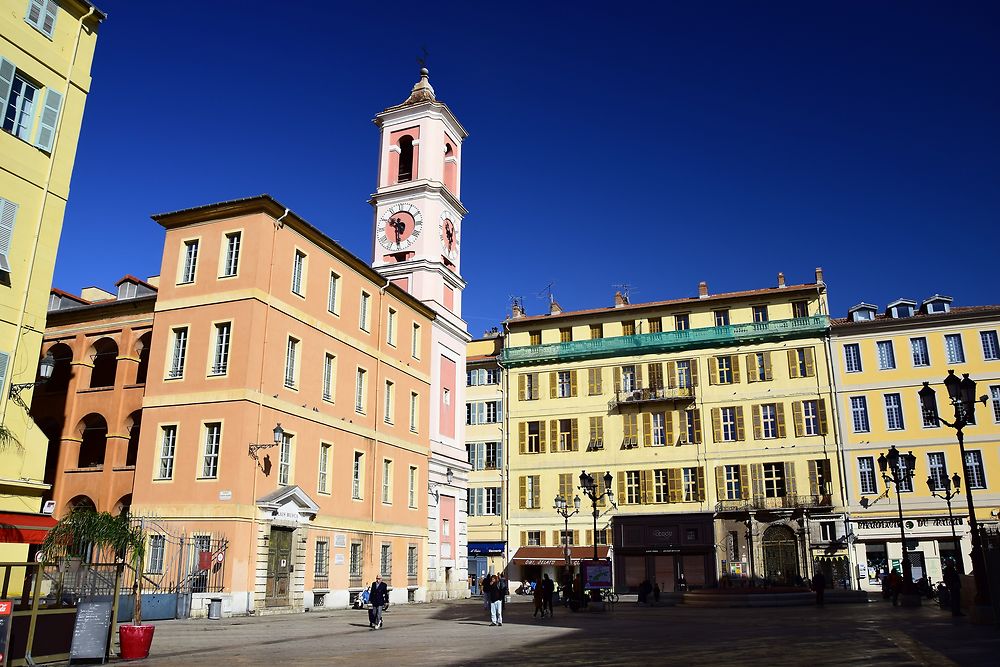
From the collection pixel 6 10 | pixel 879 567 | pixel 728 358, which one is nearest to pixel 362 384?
pixel 6 10

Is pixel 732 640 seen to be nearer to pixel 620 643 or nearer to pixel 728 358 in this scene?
pixel 620 643

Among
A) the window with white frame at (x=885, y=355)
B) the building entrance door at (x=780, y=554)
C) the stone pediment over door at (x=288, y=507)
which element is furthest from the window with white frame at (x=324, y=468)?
the window with white frame at (x=885, y=355)

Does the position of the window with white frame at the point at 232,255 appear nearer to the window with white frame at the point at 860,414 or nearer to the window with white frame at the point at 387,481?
the window with white frame at the point at 387,481

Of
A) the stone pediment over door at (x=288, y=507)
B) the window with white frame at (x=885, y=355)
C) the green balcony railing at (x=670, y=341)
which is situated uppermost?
the green balcony railing at (x=670, y=341)

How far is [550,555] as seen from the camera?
163 feet

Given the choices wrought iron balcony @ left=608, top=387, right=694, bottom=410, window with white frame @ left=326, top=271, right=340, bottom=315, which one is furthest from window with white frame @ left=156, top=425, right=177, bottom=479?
wrought iron balcony @ left=608, top=387, right=694, bottom=410

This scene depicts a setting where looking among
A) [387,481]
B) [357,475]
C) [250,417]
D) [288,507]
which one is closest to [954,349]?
[387,481]

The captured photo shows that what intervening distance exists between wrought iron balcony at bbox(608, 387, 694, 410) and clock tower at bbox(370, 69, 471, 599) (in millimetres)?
11772

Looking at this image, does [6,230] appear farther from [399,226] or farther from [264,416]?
[399,226]

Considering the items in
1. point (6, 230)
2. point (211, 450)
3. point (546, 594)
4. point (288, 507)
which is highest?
point (6, 230)

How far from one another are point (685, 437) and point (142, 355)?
31.5 metres

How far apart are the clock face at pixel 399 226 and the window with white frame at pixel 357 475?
519 inches

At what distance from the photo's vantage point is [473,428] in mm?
54375

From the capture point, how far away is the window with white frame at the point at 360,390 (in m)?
33.1
